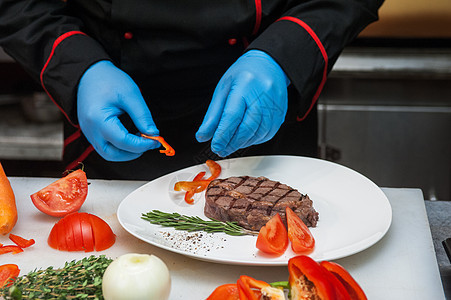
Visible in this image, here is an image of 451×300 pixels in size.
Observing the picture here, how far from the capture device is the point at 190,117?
1.76 metres

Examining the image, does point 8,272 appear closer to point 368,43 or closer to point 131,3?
point 131,3

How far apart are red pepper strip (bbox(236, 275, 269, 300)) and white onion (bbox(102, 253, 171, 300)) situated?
5.4 inches

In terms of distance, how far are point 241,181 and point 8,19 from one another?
908 millimetres

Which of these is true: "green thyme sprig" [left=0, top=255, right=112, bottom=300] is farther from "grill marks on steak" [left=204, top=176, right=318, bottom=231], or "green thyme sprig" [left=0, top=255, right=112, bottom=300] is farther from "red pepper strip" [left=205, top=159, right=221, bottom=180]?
"red pepper strip" [left=205, top=159, right=221, bottom=180]

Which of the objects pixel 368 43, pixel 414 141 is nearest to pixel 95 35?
pixel 368 43

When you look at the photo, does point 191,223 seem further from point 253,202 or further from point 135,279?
point 135,279

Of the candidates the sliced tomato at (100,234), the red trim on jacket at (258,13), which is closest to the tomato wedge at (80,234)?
the sliced tomato at (100,234)

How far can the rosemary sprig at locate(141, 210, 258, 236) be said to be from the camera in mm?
1298

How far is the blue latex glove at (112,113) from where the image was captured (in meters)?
1.39

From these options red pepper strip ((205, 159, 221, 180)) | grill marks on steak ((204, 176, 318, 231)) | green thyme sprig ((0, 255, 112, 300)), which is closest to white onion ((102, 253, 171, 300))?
green thyme sprig ((0, 255, 112, 300))

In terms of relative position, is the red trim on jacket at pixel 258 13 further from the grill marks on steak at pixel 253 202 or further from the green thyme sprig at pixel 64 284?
the green thyme sprig at pixel 64 284

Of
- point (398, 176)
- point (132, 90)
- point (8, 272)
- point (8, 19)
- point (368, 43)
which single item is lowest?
point (398, 176)

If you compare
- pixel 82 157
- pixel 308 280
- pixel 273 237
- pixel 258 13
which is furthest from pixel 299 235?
pixel 82 157

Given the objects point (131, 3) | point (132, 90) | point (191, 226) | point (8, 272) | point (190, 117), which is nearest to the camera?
point (8, 272)
